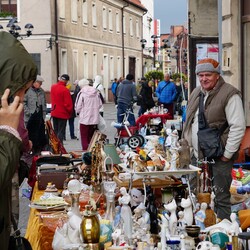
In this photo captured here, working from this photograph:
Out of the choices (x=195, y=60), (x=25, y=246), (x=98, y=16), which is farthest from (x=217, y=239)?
(x=98, y=16)

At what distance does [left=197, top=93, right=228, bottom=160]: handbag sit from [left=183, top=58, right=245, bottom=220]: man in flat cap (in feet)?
0.07

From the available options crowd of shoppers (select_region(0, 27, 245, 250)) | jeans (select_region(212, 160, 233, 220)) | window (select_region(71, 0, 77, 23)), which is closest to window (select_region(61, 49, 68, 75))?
Result: window (select_region(71, 0, 77, 23))

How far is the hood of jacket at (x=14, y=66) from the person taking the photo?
2602mm

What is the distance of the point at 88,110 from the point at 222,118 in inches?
307

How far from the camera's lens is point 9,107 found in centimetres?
259

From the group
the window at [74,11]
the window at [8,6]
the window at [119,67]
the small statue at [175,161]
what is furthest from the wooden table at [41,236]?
the window at [119,67]

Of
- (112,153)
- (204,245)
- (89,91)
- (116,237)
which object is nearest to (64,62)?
(89,91)

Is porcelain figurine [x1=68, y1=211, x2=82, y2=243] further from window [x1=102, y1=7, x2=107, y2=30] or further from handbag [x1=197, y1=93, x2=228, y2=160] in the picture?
window [x1=102, y1=7, x2=107, y2=30]

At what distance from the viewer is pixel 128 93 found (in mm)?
20812

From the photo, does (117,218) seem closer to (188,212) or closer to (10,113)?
(188,212)

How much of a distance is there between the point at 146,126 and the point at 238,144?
971 cm

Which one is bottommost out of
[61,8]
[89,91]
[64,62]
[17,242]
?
[17,242]

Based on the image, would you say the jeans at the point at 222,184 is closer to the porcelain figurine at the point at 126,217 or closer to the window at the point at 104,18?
the porcelain figurine at the point at 126,217

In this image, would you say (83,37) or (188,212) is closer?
(188,212)
